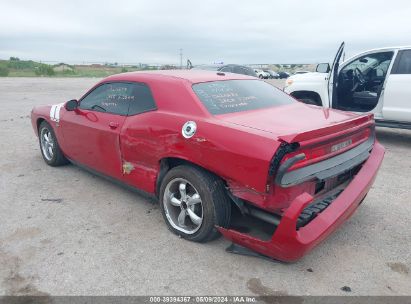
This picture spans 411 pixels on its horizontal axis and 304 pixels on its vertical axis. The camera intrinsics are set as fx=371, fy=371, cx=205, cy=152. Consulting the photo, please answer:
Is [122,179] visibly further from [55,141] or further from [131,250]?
[55,141]

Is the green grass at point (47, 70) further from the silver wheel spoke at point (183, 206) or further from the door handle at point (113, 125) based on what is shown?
the silver wheel spoke at point (183, 206)

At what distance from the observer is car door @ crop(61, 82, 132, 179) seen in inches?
155

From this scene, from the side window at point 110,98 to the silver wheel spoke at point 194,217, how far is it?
1.30 m

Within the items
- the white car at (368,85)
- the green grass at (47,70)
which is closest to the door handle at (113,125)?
the white car at (368,85)

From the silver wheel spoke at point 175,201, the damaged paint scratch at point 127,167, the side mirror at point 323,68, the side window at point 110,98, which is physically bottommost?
the silver wheel spoke at point 175,201

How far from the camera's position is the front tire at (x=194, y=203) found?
3033 mm

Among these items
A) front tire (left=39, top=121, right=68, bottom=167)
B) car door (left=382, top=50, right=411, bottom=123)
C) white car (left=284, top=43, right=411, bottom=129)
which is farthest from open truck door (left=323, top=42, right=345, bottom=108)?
front tire (left=39, top=121, right=68, bottom=167)

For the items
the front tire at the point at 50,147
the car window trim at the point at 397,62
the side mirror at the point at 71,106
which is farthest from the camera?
the car window trim at the point at 397,62

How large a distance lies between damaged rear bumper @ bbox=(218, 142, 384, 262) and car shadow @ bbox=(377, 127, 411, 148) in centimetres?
450

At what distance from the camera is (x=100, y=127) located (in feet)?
13.4

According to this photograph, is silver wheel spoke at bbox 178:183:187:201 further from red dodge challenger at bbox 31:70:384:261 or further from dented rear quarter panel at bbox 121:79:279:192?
dented rear quarter panel at bbox 121:79:279:192

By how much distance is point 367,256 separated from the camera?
308cm

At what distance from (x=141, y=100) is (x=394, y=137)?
19.4ft

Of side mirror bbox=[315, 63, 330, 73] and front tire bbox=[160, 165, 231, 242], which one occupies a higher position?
side mirror bbox=[315, 63, 330, 73]
